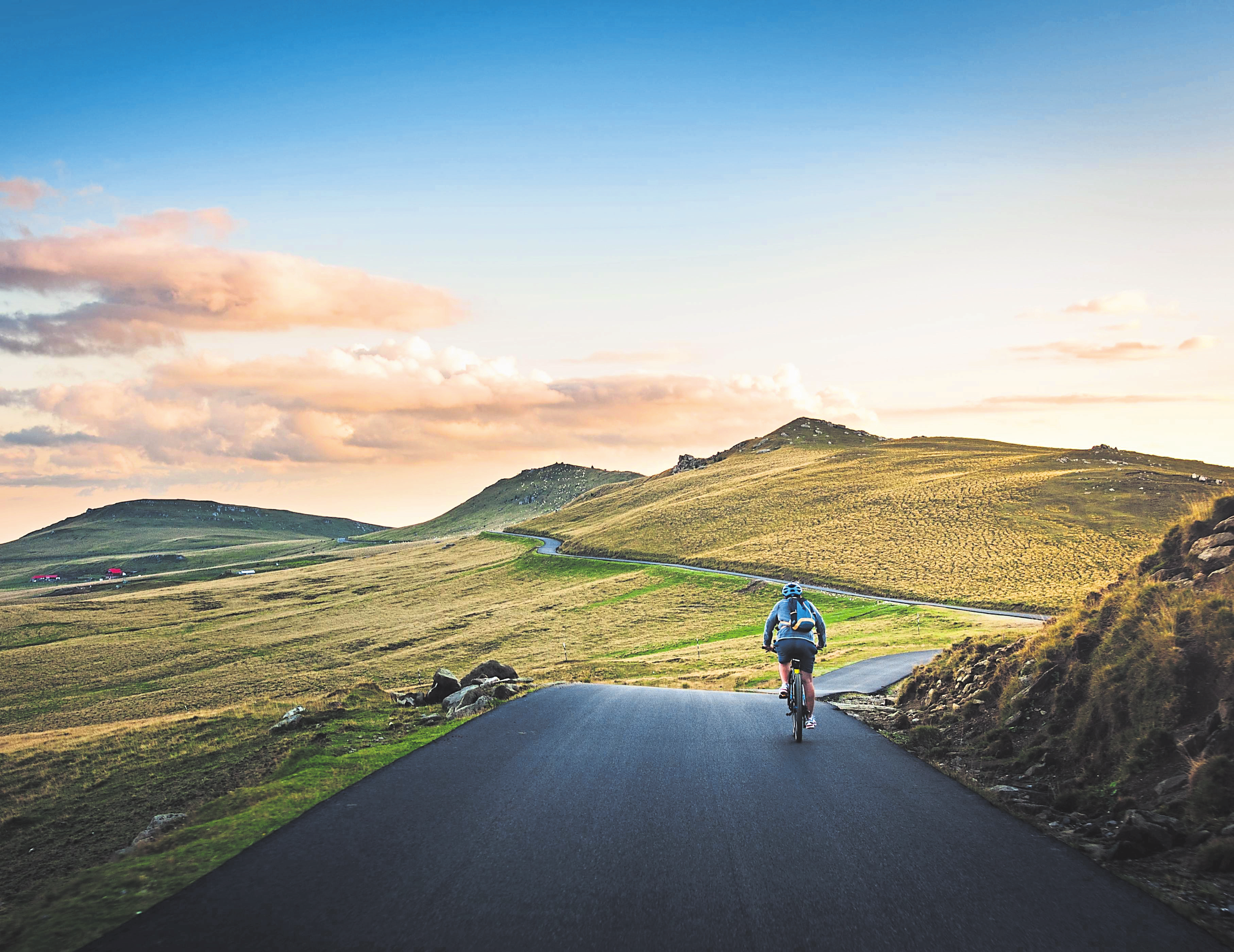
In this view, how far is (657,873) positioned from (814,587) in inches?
2370

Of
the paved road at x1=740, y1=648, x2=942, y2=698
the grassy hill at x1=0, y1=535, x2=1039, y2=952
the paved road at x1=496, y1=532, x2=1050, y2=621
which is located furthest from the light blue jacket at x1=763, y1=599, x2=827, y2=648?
the paved road at x1=496, y1=532, x2=1050, y2=621

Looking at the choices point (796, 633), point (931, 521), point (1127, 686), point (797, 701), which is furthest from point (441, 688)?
point (931, 521)

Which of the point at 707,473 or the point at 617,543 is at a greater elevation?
the point at 707,473

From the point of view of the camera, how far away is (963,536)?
77.9m

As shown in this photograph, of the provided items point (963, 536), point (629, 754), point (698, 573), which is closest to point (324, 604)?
point (698, 573)

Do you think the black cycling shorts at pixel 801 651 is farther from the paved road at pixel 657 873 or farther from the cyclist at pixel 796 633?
the paved road at pixel 657 873

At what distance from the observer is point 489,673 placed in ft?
76.4

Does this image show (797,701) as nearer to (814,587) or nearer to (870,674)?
(870,674)

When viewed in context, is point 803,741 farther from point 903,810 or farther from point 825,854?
point 825,854

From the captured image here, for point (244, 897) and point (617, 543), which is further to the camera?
point (617, 543)

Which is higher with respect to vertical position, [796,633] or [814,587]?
[796,633]

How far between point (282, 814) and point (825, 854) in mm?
6555

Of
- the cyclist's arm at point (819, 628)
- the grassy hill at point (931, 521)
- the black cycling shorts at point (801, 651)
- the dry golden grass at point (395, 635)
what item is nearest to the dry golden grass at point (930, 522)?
the grassy hill at point (931, 521)

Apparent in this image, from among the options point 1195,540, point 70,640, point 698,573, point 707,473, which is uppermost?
point 707,473
